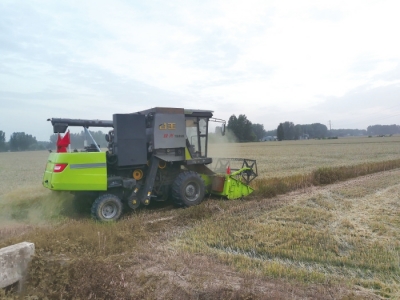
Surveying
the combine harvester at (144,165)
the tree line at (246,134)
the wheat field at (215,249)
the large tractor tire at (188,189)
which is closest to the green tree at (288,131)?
the tree line at (246,134)

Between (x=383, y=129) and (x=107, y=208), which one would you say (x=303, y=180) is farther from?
(x=383, y=129)

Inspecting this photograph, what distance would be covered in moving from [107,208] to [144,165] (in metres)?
1.42

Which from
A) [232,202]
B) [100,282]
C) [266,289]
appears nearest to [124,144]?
[232,202]

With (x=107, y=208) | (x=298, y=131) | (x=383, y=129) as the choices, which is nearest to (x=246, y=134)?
(x=107, y=208)

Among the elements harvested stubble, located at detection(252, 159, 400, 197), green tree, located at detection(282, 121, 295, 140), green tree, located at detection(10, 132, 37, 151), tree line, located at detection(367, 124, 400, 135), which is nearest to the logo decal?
harvested stubble, located at detection(252, 159, 400, 197)

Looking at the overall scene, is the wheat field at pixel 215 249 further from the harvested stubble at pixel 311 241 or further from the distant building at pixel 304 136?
the distant building at pixel 304 136

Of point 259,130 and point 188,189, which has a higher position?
point 259,130

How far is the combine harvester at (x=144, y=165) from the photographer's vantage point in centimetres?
733

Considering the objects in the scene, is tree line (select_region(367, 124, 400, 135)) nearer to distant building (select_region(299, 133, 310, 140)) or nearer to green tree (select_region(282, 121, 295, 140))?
distant building (select_region(299, 133, 310, 140))

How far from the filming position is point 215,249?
217 inches

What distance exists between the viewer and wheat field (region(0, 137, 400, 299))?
3836mm

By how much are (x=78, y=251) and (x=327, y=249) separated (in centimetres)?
380

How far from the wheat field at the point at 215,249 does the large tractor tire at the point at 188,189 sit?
40cm

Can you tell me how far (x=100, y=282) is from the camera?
377 centimetres
